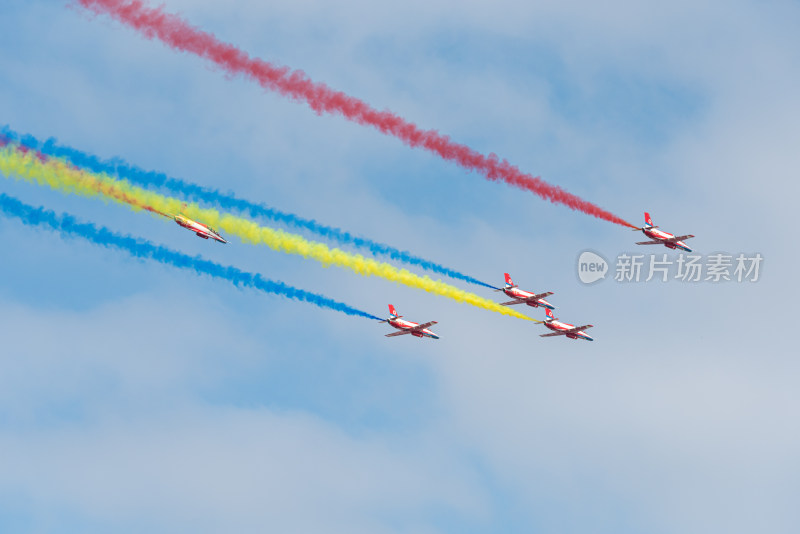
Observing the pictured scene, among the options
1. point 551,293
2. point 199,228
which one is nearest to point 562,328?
point 551,293

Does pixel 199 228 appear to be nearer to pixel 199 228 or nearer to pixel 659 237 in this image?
pixel 199 228

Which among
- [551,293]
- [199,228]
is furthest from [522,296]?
[199,228]

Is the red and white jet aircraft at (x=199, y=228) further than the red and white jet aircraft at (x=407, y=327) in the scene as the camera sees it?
No

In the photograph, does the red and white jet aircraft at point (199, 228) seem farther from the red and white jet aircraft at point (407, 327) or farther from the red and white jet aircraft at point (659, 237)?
the red and white jet aircraft at point (659, 237)

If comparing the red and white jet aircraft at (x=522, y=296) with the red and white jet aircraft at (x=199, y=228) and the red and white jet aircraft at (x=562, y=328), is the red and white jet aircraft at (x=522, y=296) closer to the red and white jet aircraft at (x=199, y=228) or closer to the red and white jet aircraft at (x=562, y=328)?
the red and white jet aircraft at (x=562, y=328)

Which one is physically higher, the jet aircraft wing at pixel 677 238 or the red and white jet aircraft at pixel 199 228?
the jet aircraft wing at pixel 677 238

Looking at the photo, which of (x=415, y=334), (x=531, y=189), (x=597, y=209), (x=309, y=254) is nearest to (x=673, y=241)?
(x=597, y=209)

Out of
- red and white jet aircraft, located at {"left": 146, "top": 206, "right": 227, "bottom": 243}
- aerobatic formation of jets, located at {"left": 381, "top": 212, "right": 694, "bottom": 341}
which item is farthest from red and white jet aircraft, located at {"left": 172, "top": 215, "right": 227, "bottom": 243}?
aerobatic formation of jets, located at {"left": 381, "top": 212, "right": 694, "bottom": 341}

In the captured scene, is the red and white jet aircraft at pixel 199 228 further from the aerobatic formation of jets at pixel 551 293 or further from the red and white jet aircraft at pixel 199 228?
the aerobatic formation of jets at pixel 551 293

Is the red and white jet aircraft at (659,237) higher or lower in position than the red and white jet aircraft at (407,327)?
higher

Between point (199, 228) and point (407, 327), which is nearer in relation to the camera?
point (199, 228)

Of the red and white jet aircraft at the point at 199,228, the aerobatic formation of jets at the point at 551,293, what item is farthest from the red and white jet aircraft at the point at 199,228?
the aerobatic formation of jets at the point at 551,293

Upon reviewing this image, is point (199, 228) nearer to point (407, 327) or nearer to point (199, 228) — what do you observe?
point (199, 228)

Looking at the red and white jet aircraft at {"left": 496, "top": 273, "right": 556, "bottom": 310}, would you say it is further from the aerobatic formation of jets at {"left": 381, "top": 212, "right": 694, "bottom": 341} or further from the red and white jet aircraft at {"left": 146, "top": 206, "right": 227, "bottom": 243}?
the red and white jet aircraft at {"left": 146, "top": 206, "right": 227, "bottom": 243}
